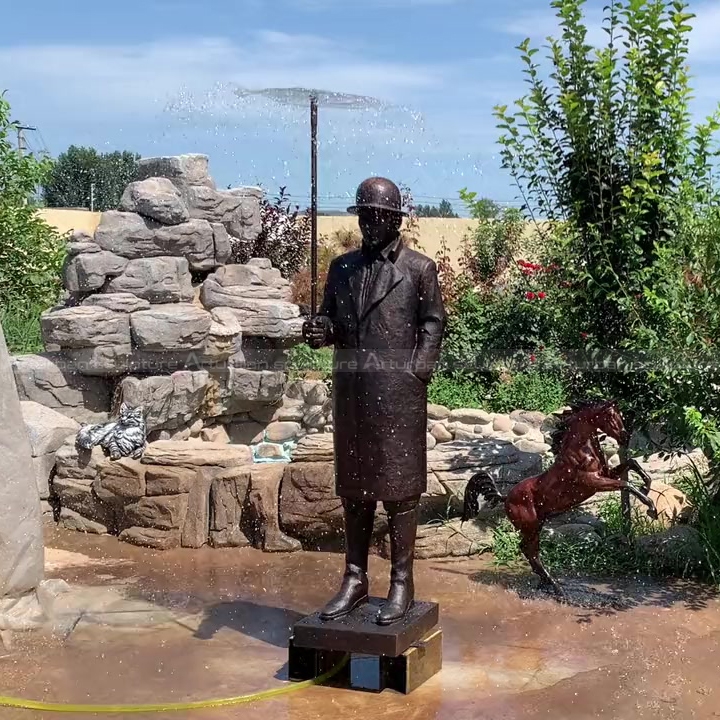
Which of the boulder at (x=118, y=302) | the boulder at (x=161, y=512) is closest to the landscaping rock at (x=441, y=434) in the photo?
the boulder at (x=118, y=302)

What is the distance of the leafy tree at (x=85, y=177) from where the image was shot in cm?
2429

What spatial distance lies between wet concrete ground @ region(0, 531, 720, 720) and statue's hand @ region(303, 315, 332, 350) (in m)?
1.48

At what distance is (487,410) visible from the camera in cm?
1074

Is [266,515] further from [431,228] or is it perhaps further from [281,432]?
[431,228]

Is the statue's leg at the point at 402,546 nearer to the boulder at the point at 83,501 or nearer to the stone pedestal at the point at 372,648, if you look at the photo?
the stone pedestal at the point at 372,648

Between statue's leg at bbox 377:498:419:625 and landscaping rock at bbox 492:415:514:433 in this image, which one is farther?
landscaping rock at bbox 492:415:514:433

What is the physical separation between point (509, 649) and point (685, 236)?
9.17 feet

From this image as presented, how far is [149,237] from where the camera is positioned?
30.4 feet

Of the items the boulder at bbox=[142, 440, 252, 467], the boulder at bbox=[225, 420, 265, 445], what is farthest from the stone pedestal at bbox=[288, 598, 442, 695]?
the boulder at bbox=[225, 420, 265, 445]

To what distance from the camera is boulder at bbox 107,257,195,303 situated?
29.7ft

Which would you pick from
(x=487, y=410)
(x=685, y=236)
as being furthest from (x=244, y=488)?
(x=487, y=410)

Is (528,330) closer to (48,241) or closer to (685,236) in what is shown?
(685,236)

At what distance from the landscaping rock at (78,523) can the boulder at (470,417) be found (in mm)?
4278

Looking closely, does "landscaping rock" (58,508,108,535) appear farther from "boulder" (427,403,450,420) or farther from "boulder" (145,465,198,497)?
"boulder" (427,403,450,420)
